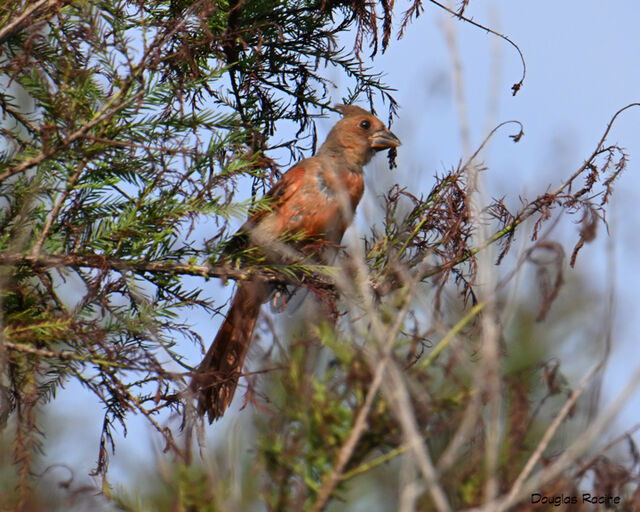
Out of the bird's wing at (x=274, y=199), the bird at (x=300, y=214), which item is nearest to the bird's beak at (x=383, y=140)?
the bird at (x=300, y=214)

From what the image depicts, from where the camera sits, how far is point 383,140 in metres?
4.84

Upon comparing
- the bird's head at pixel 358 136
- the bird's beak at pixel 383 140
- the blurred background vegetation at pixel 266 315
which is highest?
the bird's head at pixel 358 136

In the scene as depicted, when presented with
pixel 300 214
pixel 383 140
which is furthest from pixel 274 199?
pixel 383 140

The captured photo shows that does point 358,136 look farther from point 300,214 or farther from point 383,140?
point 300,214

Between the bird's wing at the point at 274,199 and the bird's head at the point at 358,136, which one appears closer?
the bird's wing at the point at 274,199

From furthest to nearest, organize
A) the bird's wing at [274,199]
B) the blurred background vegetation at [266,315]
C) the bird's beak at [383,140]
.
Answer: the bird's beak at [383,140], the bird's wing at [274,199], the blurred background vegetation at [266,315]

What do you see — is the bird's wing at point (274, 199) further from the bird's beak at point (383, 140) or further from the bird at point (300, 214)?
the bird's beak at point (383, 140)

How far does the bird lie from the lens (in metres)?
3.54

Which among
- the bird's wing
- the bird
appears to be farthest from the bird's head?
the bird's wing

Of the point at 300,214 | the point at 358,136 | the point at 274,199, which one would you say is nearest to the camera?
the point at 274,199

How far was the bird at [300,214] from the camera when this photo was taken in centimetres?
354

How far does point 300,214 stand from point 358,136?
0.88 metres

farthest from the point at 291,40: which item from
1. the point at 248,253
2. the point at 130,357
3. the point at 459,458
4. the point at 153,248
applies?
the point at 459,458

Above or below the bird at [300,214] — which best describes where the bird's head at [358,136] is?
above
